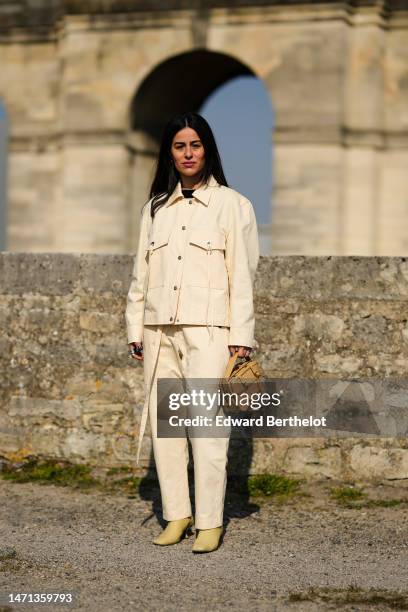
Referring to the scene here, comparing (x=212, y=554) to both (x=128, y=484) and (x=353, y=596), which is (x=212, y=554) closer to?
(x=353, y=596)

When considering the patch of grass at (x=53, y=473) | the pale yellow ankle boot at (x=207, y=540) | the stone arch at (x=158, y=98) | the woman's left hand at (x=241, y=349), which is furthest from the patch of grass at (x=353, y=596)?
the stone arch at (x=158, y=98)

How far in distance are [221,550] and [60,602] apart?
0.92 metres

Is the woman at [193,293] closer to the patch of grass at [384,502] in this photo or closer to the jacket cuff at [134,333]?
the jacket cuff at [134,333]

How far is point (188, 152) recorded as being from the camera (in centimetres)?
446

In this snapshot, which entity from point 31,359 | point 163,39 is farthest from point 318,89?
point 31,359

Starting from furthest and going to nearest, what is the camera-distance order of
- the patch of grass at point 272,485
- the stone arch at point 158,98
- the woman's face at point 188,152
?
the stone arch at point 158,98 → the patch of grass at point 272,485 → the woman's face at point 188,152

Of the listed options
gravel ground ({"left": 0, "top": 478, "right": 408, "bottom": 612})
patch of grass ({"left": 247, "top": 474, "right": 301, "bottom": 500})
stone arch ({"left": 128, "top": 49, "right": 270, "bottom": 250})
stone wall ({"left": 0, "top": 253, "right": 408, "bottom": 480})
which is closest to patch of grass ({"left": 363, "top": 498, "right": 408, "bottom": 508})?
gravel ground ({"left": 0, "top": 478, "right": 408, "bottom": 612})

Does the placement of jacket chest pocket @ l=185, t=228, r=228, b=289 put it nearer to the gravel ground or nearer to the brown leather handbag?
the brown leather handbag

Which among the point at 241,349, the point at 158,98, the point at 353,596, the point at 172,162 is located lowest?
the point at 353,596

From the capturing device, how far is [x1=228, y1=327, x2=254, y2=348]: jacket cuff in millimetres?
4328

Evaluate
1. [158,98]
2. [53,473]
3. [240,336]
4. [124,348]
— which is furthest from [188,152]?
[158,98]

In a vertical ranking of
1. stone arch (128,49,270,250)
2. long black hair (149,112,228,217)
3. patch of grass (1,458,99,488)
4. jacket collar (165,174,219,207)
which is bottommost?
patch of grass (1,458,99,488)

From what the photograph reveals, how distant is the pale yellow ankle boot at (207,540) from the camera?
14.4ft

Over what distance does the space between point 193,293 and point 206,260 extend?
149mm
